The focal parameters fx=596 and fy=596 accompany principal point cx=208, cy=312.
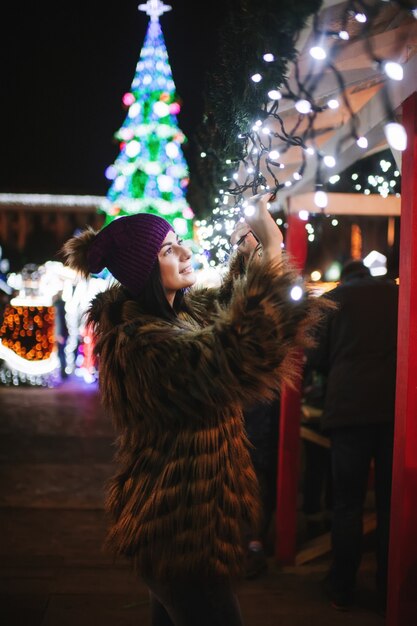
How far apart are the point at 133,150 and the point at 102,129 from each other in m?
6.82

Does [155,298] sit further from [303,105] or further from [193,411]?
[303,105]

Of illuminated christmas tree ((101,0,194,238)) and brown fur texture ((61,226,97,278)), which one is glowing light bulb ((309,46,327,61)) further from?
illuminated christmas tree ((101,0,194,238))

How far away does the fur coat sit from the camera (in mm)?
1811

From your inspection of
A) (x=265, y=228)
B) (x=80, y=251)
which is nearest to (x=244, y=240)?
(x=265, y=228)

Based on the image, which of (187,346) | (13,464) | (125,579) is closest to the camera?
(187,346)

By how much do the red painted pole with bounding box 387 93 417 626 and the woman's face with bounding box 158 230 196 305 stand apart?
0.94 meters

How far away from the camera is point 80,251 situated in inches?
94.3

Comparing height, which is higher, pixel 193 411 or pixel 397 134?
pixel 397 134

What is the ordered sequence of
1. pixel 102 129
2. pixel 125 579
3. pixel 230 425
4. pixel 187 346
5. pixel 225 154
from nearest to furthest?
pixel 187 346, pixel 230 425, pixel 225 154, pixel 125 579, pixel 102 129

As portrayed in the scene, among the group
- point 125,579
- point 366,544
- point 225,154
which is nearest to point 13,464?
point 125,579

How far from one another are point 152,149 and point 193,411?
37.8 ft

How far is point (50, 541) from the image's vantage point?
4680 mm

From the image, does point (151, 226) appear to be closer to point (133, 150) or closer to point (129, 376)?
point (129, 376)

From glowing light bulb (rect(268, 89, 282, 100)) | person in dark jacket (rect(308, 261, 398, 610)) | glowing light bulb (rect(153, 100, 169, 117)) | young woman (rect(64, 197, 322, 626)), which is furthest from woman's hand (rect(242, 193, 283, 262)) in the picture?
glowing light bulb (rect(153, 100, 169, 117))
